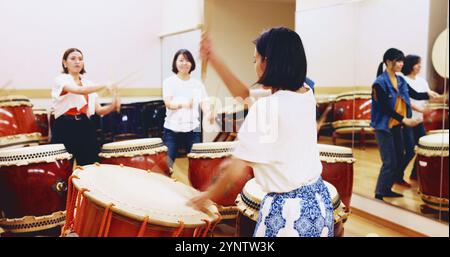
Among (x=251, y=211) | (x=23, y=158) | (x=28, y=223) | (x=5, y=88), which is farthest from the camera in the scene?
(x=5, y=88)

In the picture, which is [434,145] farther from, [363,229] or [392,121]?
[363,229]

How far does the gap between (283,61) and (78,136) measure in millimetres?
1875

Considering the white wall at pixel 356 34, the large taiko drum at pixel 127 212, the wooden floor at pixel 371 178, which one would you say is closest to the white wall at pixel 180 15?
the white wall at pixel 356 34

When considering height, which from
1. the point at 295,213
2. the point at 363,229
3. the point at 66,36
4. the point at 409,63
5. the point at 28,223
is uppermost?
the point at 66,36

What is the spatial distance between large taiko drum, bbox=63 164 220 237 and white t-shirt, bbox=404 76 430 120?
188cm

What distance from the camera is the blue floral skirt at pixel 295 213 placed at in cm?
131

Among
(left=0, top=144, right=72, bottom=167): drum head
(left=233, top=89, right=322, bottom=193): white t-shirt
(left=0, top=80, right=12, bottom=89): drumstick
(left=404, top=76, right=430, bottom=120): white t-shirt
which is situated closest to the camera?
(left=233, top=89, right=322, bottom=193): white t-shirt

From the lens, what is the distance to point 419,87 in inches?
115

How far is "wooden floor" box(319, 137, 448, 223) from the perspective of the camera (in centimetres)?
301

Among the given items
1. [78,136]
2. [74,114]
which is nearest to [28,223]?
[78,136]

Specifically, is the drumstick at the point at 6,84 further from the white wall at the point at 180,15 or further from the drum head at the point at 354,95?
the drum head at the point at 354,95

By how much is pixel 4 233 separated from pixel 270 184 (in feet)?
6.68

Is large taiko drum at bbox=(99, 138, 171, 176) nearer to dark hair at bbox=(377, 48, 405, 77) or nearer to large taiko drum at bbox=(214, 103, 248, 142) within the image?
dark hair at bbox=(377, 48, 405, 77)

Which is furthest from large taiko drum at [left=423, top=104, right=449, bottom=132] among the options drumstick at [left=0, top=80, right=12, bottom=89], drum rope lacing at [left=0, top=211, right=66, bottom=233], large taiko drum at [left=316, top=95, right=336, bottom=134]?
drumstick at [left=0, top=80, right=12, bottom=89]
